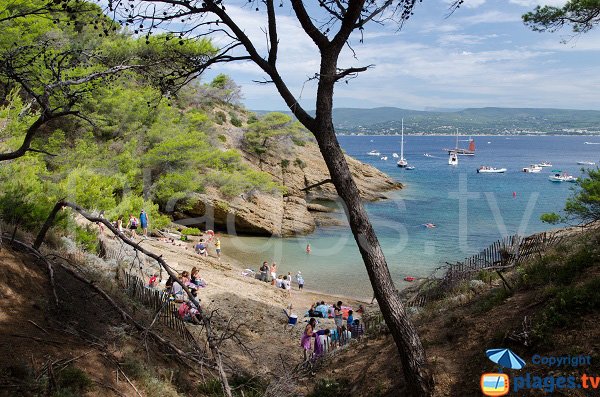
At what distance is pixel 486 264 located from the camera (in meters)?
13.7

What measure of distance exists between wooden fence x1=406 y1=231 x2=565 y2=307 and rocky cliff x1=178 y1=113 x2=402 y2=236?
11751mm

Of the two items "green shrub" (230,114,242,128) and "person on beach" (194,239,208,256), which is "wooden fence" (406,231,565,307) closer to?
"person on beach" (194,239,208,256)

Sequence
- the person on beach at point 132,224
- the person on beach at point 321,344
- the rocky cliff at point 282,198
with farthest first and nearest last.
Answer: the rocky cliff at point 282,198
the person on beach at point 132,224
the person on beach at point 321,344

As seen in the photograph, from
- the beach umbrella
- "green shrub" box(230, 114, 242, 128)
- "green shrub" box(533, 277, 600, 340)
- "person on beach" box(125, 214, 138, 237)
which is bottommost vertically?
"person on beach" box(125, 214, 138, 237)

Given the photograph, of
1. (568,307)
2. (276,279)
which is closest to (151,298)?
(568,307)

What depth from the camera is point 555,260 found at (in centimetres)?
791

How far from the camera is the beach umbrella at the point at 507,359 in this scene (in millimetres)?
5137

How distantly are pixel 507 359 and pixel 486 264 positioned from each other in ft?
29.7

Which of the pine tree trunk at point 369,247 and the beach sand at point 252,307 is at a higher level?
the pine tree trunk at point 369,247

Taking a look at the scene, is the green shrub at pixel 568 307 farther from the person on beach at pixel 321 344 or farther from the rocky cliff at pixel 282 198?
the rocky cliff at pixel 282 198

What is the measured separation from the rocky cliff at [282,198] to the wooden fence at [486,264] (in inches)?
463

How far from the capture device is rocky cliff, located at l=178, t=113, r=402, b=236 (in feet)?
105

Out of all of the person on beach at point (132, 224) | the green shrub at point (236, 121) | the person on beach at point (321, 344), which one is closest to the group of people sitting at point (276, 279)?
the person on beach at point (132, 224)

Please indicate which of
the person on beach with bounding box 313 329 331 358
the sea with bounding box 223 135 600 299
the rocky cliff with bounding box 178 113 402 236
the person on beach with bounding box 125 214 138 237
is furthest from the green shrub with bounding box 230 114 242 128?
the person on beach with bounding box 313 329 331 358
